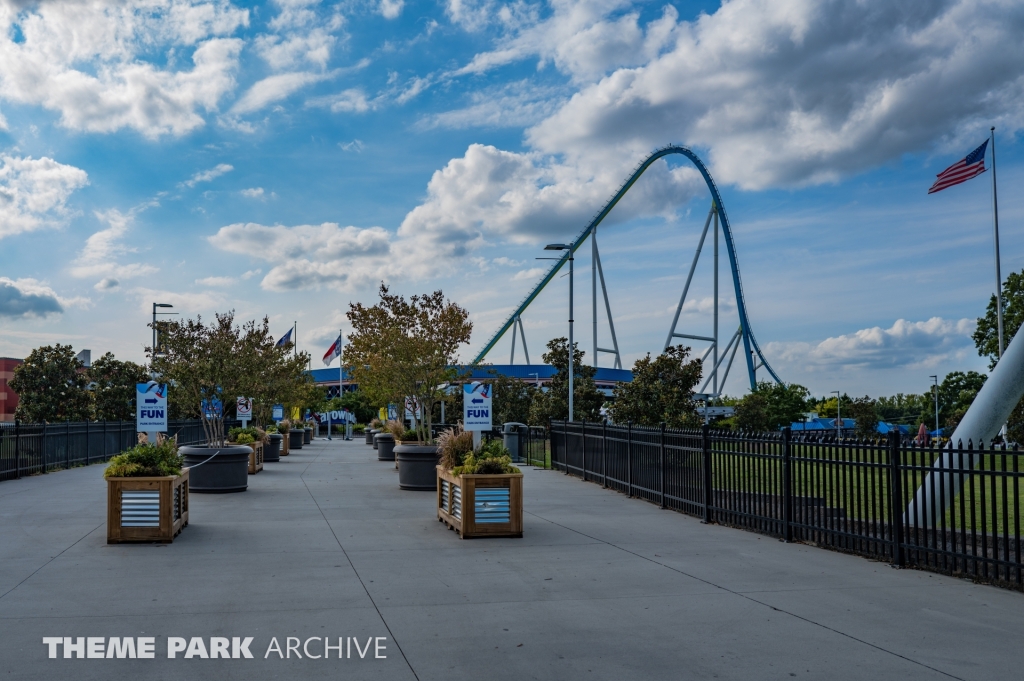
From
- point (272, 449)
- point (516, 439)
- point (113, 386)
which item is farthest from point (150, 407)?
point (113, 386)

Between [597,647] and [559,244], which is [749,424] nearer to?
[559,244]

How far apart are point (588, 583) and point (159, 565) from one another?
4834 mm

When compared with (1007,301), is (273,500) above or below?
below

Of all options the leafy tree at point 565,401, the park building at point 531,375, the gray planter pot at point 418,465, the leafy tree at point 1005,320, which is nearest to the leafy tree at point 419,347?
the gray planter pot at point 418,465

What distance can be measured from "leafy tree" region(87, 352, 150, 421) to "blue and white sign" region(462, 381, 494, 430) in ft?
109

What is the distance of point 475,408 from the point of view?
14.7m

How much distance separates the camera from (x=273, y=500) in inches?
664

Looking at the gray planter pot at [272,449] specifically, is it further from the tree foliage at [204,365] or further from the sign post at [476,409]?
the sign post at [476,409]

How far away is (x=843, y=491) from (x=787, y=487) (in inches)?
42.4

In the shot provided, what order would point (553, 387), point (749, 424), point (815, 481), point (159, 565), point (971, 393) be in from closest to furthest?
1. point (159, 565)
2. point (815, 481)
3. point (553, 387)
4. point (971, 393)
5. point (749, 424)

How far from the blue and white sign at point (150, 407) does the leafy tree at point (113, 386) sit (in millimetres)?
29827

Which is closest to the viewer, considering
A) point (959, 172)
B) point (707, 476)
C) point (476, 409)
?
point (707, 476)

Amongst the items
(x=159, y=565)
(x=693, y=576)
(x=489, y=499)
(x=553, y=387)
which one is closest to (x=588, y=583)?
(x=693, y=576)

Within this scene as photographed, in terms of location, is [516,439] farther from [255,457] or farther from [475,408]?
[475,408]
